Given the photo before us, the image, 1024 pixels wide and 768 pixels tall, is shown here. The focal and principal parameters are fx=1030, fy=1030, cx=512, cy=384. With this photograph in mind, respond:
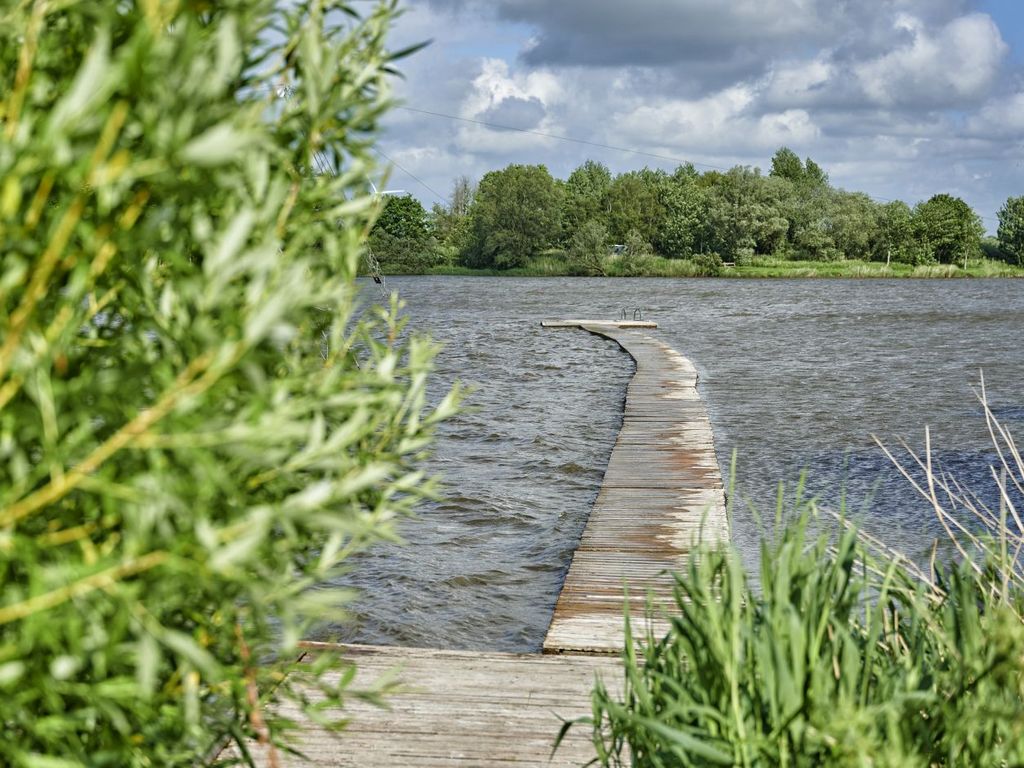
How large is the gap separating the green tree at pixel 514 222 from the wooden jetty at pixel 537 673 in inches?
3295

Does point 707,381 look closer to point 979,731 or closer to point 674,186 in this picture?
point 979,731

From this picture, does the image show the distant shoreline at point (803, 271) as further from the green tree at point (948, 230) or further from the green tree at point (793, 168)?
the green tree at point (793, 168)

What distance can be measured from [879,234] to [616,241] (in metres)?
24.4

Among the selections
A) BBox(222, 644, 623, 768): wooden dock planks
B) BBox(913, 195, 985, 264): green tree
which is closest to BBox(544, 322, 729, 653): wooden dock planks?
BBox(222, 644, 623, 768): wooden dock planks

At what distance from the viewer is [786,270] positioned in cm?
8012

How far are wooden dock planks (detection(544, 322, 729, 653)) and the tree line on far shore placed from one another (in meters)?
70.1

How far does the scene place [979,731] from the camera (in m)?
2.55

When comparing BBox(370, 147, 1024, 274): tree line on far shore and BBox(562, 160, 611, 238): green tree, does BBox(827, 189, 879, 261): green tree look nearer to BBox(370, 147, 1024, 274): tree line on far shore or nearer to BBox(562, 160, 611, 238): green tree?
BBox(370, 147, 1024, 274): tree line on far shore

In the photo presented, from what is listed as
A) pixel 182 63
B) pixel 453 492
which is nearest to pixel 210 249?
pixel 182 63

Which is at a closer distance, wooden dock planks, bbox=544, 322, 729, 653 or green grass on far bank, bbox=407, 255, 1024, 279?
wooden dock planks, bbox=544, 322, 729, 653

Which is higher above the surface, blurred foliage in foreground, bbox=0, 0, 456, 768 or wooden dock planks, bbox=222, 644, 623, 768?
blurred foliage in foreground, bbox=0, 0, 456, 768

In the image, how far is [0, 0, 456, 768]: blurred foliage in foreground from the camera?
1.10 m

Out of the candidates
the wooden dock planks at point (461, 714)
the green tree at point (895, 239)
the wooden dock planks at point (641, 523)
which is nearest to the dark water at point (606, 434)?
the wooden dock planks at point (641, 523)

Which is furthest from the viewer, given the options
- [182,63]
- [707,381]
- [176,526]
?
[707,381]
